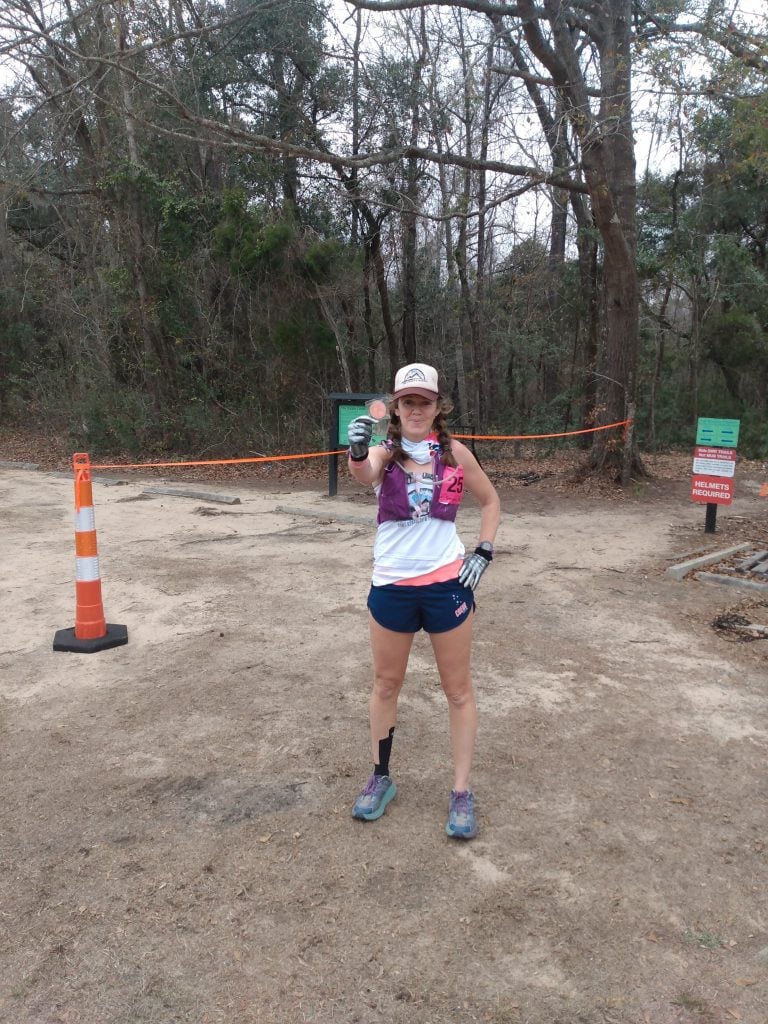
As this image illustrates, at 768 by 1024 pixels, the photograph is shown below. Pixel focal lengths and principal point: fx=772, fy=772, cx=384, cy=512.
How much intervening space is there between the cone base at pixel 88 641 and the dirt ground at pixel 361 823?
8cm

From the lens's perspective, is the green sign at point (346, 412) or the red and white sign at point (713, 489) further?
the green sign at point (346, 412)

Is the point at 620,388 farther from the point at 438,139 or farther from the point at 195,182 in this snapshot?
the point at 195,182

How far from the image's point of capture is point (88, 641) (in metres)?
4.96

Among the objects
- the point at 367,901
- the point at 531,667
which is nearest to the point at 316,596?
the point at 531,667

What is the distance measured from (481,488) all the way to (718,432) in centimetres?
578

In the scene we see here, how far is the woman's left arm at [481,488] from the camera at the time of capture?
2986 mm

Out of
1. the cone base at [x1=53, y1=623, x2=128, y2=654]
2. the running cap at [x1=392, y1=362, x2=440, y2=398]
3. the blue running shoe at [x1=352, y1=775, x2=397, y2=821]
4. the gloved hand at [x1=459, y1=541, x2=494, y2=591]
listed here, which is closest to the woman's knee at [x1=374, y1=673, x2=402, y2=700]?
the blue running shoe at [x1=352, y1=775, x2=397, y2=821]

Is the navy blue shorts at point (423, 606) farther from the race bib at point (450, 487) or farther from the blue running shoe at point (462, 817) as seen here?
the blue running shoe at point (462, 817)

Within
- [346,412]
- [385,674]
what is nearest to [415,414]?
[385,674]

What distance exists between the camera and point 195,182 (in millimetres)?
17172

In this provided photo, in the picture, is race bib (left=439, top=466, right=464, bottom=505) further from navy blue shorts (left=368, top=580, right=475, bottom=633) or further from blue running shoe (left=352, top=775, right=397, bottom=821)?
blue running shoe (left=352, top=775, right=397, bottom=821)

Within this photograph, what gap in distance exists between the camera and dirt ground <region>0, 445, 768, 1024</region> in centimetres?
223

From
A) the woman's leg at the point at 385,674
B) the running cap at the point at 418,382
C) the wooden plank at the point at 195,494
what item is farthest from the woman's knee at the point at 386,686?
the wooden plank at the point at 195,494

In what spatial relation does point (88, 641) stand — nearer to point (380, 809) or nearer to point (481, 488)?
point (380, 809)
